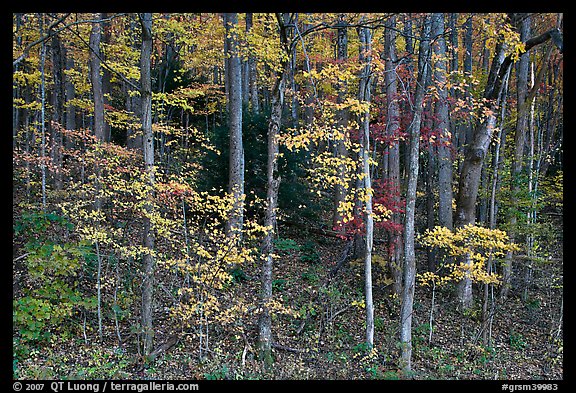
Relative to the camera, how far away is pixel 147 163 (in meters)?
6.98

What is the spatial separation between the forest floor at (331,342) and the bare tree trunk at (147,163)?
590mm

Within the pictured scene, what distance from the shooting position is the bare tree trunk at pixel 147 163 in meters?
6.95

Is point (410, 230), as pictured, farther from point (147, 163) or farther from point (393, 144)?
point (147, 163)

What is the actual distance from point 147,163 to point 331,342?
5.19 m

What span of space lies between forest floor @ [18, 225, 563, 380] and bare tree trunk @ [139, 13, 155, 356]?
590mm

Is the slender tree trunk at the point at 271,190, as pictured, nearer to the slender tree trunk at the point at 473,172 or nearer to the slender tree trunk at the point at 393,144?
the slender tree trunk at the point at 393,144

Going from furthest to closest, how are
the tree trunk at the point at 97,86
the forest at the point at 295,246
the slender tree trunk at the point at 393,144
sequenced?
the tree trunk at the point at 97,86 < the slender tree trunk at the point at 393,144 < the forest at the point at 295,246

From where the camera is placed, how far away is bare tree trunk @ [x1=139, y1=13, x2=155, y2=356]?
274 inches

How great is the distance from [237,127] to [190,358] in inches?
203

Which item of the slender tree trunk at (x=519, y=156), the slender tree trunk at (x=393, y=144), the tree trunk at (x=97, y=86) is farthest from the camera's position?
the tree trunk at (x=97, y=86)

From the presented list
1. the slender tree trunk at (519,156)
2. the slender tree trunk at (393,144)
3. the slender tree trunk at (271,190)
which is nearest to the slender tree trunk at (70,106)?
the slender tree trunk at (271,190)
